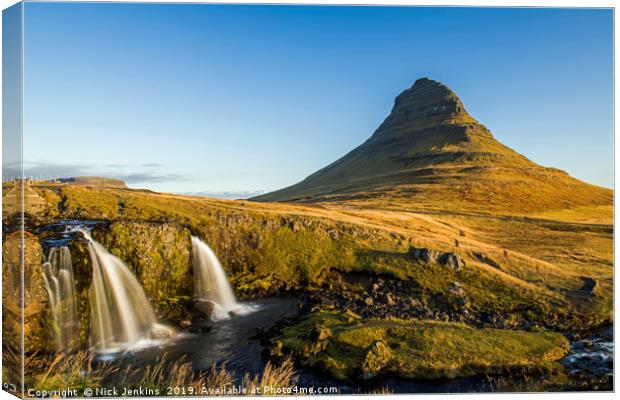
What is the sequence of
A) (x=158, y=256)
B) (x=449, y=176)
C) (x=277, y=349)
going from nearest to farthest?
(x=277, y=349)
(x=158, y=256)
(x=449, y=176)

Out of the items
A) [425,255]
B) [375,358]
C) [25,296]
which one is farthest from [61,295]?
[425,255]

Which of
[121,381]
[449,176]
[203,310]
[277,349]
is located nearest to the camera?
[121,381]

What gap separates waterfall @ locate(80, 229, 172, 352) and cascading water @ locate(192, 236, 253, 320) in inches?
164

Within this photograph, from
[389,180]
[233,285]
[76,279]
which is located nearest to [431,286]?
[233,285]

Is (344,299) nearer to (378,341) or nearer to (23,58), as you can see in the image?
(378,341)

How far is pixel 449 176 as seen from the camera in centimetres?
11594

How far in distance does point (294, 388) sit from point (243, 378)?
312 cm

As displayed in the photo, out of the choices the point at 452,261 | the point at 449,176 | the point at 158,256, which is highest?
the point at 449,176

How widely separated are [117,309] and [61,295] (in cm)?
328

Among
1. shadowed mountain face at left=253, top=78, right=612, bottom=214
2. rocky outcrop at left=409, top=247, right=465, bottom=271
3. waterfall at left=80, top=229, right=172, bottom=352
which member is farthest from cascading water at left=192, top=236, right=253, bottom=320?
shadowed mountain face at left=253, top=78, right=612, bottom=214

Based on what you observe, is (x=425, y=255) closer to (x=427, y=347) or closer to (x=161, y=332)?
(x=427, y=347)

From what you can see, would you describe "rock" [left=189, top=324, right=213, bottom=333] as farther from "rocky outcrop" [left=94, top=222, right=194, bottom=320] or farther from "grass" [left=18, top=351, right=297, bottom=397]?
"grass" [left=18, top=351, right=297, bottom=397]

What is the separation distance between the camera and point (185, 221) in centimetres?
3022

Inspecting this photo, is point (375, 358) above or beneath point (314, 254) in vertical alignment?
beneath
